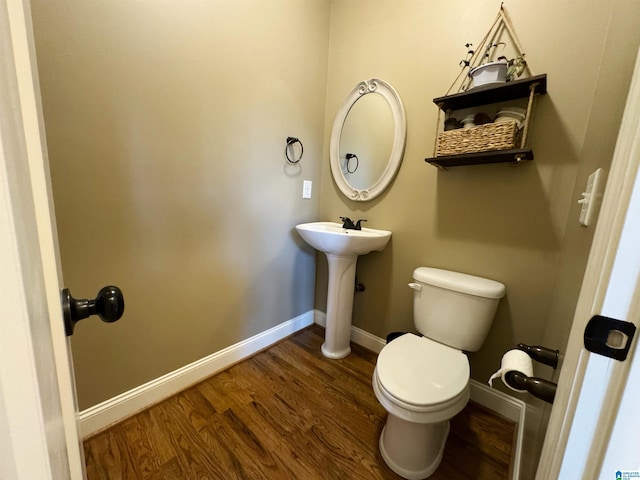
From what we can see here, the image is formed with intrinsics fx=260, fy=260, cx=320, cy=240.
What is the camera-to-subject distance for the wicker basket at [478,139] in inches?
42.8

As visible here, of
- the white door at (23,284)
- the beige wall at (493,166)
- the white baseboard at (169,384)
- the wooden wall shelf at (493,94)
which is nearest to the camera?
the white door at (23,284)

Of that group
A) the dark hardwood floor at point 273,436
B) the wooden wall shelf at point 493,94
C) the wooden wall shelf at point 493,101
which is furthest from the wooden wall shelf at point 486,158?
the dark hardwood floor at point 273,436

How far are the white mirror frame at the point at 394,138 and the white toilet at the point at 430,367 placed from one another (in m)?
0.62

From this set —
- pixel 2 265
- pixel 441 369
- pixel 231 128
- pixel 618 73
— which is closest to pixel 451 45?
pixel 618 73

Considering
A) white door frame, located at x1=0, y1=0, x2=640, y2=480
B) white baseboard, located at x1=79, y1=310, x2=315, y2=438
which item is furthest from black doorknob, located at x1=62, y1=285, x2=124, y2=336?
white baseboard, located at x1=79, y1=310, x2=315, y2=438

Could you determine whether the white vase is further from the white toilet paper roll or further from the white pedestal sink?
the white toilet paper roll

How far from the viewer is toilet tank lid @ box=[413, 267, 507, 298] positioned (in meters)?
1.20

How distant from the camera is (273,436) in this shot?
46.8 inches

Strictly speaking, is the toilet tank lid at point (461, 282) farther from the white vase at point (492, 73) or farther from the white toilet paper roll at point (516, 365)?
the white vase at point (492, 73)

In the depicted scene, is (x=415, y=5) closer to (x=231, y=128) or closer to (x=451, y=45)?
(x=451, y=45)

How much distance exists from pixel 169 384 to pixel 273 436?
24.7 inches

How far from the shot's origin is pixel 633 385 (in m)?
0.31

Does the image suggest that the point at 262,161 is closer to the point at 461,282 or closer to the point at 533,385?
the point at 461,282

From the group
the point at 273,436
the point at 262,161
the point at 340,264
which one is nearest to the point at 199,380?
the point at 273,436
